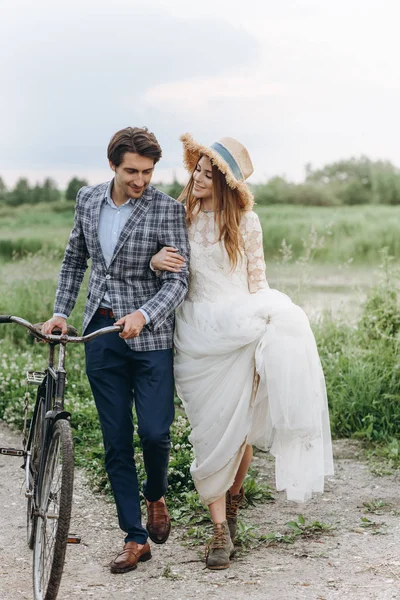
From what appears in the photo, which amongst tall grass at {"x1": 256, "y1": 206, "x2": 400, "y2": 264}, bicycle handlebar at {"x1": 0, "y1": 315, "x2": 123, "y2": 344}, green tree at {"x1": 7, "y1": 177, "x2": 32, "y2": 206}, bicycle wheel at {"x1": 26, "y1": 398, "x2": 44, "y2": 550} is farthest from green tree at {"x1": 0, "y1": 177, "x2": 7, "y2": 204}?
bicycle handlebar at {"x1": 0, "y1": 315, "x2": 123, "y2": 344}

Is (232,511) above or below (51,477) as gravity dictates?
below

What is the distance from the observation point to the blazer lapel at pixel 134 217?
4039mm

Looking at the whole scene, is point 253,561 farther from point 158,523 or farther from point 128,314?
point 128,314

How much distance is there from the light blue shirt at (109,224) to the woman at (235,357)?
0.22 m

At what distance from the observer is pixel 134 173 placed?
13.0 feet

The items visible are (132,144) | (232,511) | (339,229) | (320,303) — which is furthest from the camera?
(339,229)

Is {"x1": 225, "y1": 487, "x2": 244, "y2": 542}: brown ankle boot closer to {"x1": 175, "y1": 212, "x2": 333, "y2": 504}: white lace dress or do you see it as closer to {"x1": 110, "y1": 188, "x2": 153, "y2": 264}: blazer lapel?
{"x1": 175, "y1": 212, "x2": 333, "y2": 504}: white lace dress

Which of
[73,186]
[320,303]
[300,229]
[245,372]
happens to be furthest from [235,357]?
[73,186]

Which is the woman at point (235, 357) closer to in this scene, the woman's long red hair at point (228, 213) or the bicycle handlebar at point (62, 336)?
the woman's long red hair at point (228, 213)

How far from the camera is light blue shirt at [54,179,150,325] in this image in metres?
4.10

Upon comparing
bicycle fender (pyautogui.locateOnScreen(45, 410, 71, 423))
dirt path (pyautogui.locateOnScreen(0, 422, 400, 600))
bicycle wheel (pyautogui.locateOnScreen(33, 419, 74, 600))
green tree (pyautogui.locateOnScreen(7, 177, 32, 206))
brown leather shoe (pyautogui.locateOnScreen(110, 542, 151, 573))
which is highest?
green tree (pyautogui.locateOnScreen(7, 177, 32, 206))

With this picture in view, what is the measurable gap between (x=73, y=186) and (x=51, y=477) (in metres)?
7.23

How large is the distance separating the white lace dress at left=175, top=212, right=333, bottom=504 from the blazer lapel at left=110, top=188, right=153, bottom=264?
1.07 ft

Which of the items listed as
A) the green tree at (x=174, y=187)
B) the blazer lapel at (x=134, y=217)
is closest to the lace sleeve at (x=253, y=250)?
the blazer lapel at (x=134, y=217)
